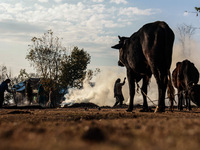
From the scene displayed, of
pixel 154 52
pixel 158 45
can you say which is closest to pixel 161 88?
pixel 154 52

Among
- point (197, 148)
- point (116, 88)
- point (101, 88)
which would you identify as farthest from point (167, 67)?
point (101, 88)

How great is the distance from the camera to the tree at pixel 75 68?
A: 42562 millimetres

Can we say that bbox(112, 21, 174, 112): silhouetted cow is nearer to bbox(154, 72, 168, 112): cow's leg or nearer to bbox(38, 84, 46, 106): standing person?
bbox(154, 72, 168, 112): cow's leg

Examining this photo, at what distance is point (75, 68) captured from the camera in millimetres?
43875

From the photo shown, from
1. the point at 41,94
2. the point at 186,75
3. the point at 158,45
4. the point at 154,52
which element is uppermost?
the point at 158,45

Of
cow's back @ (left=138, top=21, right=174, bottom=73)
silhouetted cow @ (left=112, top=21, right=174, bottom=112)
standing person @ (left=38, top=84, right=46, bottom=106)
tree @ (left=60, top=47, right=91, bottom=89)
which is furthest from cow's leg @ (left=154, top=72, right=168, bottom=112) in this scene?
tree @ (left=60, top=47, right=91, bottom=89)

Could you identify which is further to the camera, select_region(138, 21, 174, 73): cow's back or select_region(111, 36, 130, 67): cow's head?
select_region(111, 36, 130, 67): cow's head

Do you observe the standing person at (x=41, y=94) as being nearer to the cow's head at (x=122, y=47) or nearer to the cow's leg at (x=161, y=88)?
the cow's head at (x=122, y=47)

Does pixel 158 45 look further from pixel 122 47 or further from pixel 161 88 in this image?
pixel 122 47

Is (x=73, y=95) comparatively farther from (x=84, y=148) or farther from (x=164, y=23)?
(x=84, y=148)

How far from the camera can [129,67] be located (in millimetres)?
10602

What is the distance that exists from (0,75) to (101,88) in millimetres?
28948

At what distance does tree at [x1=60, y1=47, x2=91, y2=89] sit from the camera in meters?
42.6

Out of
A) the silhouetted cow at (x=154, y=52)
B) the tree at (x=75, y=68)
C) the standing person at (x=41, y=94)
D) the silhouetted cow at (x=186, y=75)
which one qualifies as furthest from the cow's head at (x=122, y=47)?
the tree at (x=75, y=68)
